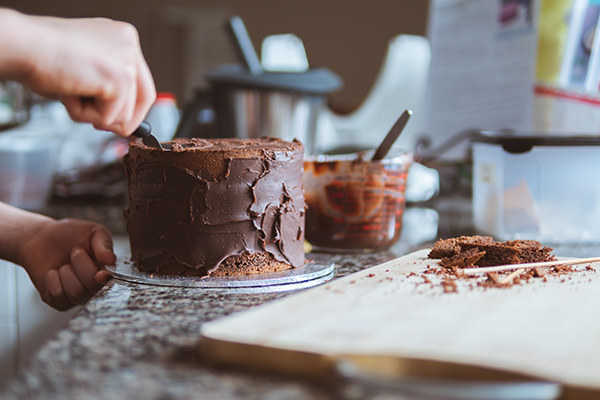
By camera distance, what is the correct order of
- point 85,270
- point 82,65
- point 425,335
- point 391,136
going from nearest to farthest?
point 425,335 < point 82,65 < point 85,270 < point 391,136

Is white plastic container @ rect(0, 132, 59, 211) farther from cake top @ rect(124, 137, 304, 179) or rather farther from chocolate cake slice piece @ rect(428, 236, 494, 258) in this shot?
chocolate cake slice piece @ rect(428, 236, 494, 258)

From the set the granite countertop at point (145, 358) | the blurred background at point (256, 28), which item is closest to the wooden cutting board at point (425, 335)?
the granite countertop at point (145, 358)

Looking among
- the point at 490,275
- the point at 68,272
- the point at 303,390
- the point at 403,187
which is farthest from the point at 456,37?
the point at 303,390

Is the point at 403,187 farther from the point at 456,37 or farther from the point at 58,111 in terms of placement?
the point at 58,111

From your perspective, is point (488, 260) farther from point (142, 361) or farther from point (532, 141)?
point (142, 361)

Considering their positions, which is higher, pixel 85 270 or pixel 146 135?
pixel 146 135

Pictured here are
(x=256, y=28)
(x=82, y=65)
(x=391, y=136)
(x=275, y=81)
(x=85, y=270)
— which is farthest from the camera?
(x=256, y=28)

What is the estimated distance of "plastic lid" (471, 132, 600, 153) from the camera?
0.96 meters

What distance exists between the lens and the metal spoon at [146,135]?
68 cm

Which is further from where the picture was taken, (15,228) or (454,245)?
(15,228)

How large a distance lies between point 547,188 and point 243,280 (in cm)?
62

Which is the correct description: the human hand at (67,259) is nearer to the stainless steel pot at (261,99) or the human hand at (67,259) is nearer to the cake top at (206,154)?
the cake top at (206,154)

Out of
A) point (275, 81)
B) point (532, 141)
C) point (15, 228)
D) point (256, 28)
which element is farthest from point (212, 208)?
point (256, 28)

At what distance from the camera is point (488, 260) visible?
71 cm
